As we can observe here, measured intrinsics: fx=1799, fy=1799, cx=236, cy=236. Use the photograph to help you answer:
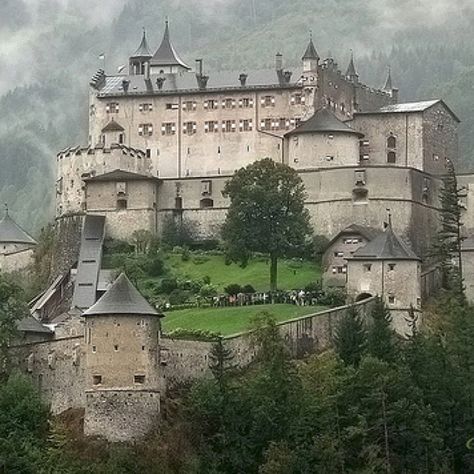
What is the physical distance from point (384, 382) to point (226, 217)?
23333 millimetres

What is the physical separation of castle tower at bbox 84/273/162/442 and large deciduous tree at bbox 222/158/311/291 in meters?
19.4

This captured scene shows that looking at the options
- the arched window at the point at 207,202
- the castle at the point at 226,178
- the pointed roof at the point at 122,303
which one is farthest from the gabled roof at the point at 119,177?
the pointed roof at the point at 122,303

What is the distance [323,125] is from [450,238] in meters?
10.7

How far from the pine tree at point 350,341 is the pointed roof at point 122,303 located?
11002 millimetres

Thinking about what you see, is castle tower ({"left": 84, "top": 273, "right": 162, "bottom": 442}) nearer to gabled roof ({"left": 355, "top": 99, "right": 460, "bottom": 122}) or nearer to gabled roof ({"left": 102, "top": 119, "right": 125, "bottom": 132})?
gabled roof ({"left": 102, "top": 119, "right": 125, "bottom": 132})

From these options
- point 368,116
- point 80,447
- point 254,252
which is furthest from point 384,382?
point 368,116

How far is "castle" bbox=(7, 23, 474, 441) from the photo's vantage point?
82.4 m

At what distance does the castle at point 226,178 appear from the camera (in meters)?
82.4

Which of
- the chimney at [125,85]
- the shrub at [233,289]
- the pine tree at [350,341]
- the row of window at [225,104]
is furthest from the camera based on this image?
the chimney at [125,85]

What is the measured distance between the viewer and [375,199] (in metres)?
99.9

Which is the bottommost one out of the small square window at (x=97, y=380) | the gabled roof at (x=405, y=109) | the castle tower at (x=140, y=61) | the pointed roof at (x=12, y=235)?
the small square window at (x=97, y=380)

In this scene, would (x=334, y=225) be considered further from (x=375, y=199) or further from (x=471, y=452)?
(x=471, y=452)

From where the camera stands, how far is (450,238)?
99.0m

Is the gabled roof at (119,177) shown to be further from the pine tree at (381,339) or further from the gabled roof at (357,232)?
the pine tree at (381,339)
